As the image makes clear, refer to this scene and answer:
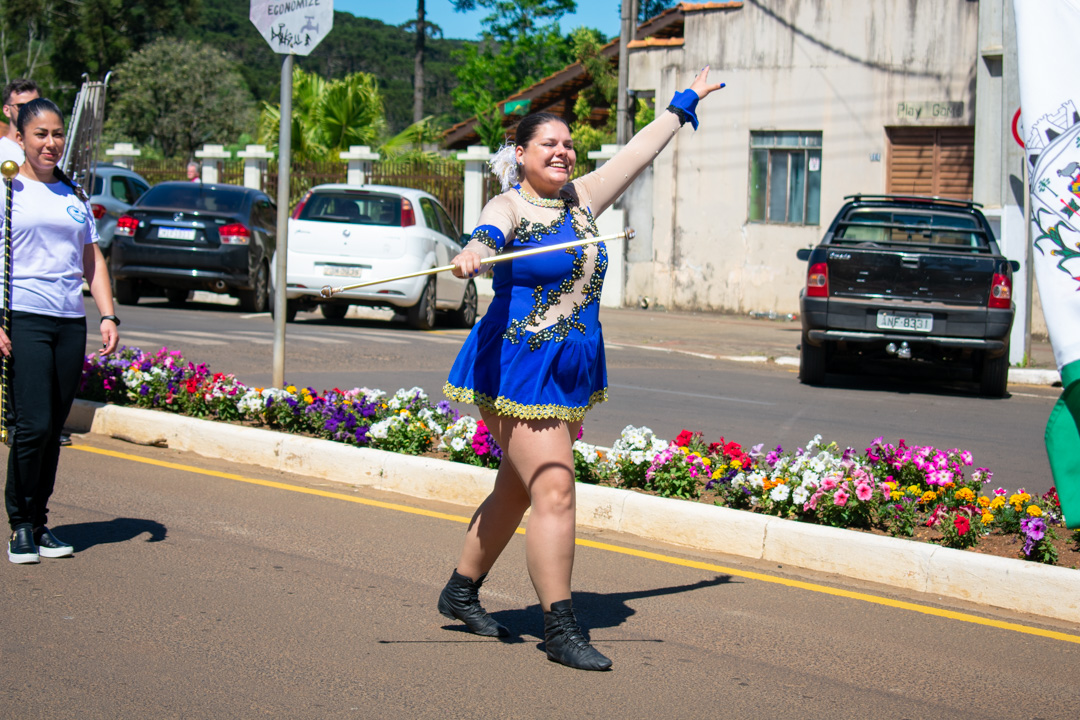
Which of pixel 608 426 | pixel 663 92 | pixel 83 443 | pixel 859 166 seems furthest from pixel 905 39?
pixel 83 443

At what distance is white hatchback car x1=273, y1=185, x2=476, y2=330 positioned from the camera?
583 inches

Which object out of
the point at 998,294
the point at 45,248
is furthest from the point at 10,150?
the point at 998,294

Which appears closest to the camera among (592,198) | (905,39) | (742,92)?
(592,198)

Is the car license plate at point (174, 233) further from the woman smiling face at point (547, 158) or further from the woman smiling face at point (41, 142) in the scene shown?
the woman smiling face at point (547, 158)

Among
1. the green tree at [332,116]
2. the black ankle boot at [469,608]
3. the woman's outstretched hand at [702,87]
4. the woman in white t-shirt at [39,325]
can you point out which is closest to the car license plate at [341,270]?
the woman in white t-shirt at [39,325]

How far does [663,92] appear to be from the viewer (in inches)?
832

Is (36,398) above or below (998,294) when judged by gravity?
below

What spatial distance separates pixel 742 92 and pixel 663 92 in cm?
143

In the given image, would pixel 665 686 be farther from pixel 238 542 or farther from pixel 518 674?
pixel 238 542

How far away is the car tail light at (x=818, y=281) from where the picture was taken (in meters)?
11.6

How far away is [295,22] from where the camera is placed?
839 cm

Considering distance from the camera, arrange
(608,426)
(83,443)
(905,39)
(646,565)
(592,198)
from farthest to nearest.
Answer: (905,39)
(608,426)
(83,443)
(646,565)
(592,198)

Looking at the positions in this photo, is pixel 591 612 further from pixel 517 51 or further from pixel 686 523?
pixel 517 51

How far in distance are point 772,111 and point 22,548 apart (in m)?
17.0
